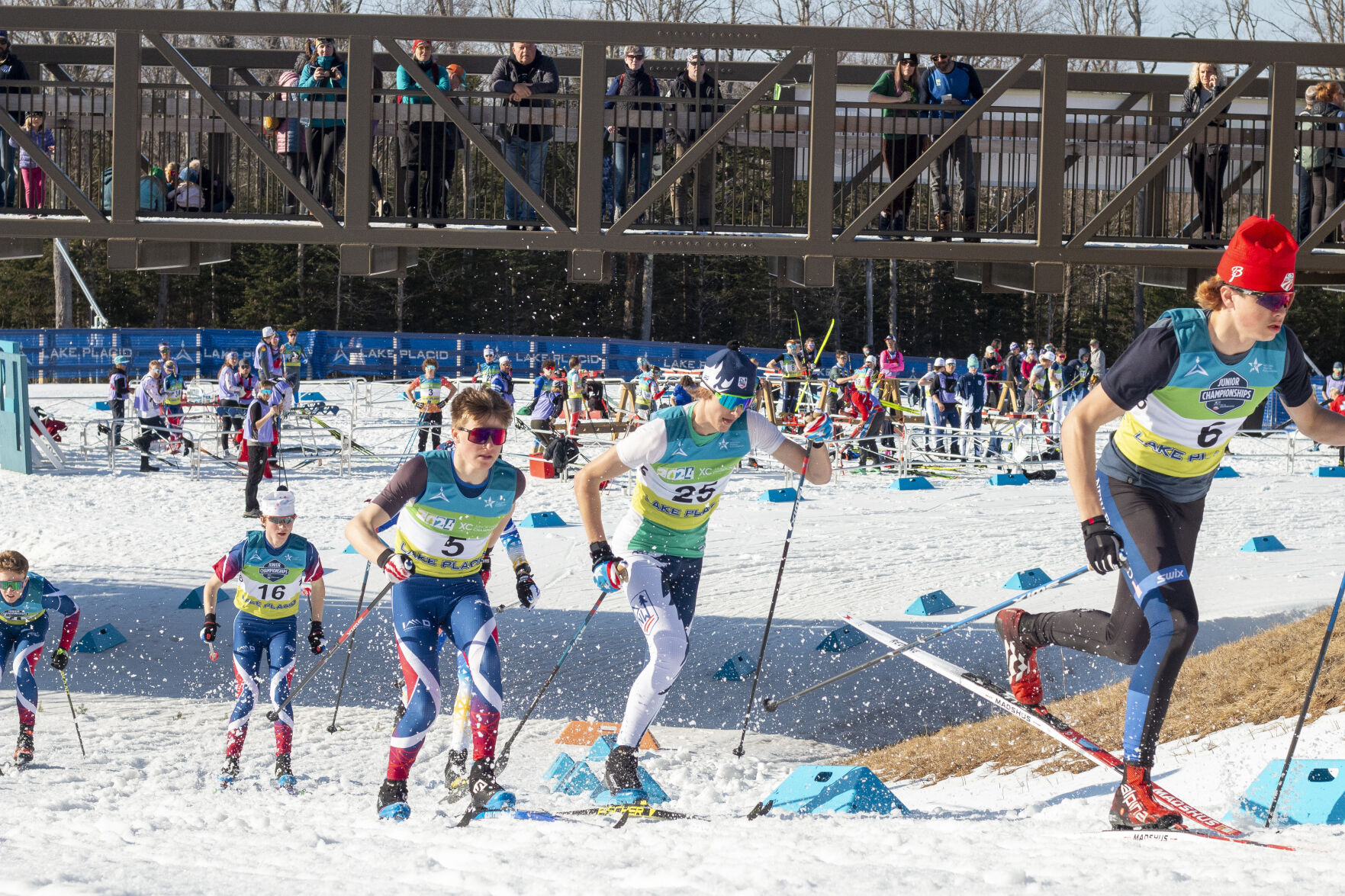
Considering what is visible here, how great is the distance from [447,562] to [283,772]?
6.97 ft

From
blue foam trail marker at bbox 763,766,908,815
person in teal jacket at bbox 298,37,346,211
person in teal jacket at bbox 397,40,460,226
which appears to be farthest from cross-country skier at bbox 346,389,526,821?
person in teal jacket at bbox 298,37,346,211

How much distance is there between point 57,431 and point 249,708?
1428cm

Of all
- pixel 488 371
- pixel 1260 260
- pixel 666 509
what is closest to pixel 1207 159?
pixel 1260 260

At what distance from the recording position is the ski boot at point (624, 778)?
5.37 m

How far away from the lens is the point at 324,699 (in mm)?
9125

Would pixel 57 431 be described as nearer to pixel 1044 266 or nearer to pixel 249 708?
pixel 249 708

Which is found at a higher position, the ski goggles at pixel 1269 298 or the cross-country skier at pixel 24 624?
the ski goggles at pixel 1269 298

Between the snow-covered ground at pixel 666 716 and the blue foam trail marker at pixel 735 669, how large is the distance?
Answer: 101 millimetres

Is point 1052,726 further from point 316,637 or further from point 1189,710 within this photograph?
point 316,637

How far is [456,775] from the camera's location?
5723mm

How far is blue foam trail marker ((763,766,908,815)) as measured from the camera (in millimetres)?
5574

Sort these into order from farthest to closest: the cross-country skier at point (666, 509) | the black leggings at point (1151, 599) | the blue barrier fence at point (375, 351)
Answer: the blue barrier fence at point (375, 351), the cross-country skier at point (666, 509), the black leggings at point (1151, 599)

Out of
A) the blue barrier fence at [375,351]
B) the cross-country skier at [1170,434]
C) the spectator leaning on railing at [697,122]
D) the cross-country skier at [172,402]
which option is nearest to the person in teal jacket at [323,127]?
the spectator leaning on railing at [697,122]

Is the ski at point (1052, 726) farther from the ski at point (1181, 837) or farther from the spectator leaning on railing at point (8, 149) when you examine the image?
the spectator leaning on railing at point (8, 149)
